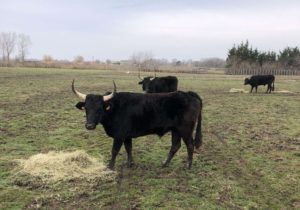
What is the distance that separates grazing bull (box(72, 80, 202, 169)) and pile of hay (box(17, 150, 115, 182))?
40 cm

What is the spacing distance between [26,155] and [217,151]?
13.9 feet

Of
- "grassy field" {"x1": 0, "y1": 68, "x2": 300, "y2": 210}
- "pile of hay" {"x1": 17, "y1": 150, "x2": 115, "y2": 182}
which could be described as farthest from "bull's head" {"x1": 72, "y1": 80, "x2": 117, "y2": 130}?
"grassy field" {"x1": 0, "y1": 68, "x2": 300, "y2": 210}

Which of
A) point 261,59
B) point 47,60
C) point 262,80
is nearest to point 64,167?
point 262,80

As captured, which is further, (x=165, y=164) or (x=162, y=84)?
(x=162, y=84)

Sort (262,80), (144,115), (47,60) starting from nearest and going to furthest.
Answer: (144,115) < (262,80) < (47,60)

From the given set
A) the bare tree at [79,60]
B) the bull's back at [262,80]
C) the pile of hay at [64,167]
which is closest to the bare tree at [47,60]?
the bare tree at [79,60]

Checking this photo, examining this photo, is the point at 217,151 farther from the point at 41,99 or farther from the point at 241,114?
the point at 41,99

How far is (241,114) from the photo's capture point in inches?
607

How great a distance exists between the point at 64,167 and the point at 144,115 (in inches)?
69.6

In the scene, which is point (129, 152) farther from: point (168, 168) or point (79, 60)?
point (79, 60)

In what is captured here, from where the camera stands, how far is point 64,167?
7449mm

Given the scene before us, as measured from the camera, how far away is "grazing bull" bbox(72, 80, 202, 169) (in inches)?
302

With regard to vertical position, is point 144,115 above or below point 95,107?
below

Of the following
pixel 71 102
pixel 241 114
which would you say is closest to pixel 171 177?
pixel 241 114
